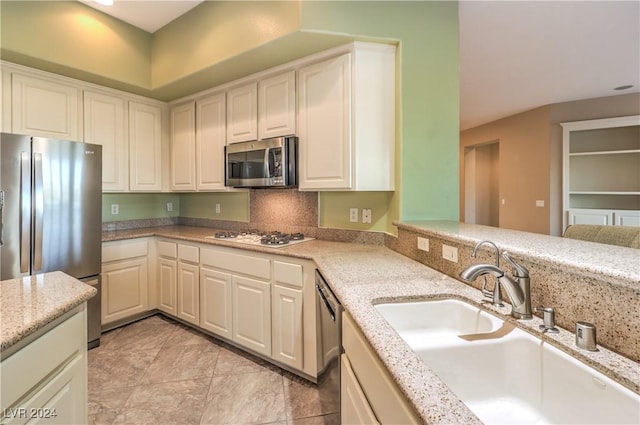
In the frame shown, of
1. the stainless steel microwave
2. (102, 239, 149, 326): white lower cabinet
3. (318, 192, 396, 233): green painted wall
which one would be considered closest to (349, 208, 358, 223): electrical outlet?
(318, 192, 396, 233): green painted wall

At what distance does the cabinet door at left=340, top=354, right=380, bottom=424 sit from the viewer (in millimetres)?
931

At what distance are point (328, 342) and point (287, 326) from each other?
2.02 feet

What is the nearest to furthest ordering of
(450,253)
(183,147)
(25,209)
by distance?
(450,253) < (25,209) < (183,147)

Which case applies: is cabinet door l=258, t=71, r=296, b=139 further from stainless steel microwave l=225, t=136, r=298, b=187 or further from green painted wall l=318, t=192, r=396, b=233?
green painted wall l=318, t=192, r=396, b=233

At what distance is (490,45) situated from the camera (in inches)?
113

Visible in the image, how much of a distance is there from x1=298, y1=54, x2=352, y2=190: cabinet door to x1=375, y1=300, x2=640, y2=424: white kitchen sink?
3.98 feet

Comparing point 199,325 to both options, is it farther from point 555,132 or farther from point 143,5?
point 555,132

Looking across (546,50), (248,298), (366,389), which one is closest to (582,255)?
(366,389)

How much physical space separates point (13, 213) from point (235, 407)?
200cm

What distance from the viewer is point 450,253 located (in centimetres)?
150

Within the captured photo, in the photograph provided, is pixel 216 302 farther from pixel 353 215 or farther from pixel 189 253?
pixel 353 215

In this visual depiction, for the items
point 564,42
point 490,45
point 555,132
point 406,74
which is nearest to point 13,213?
point 406,74

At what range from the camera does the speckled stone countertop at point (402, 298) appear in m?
0.62

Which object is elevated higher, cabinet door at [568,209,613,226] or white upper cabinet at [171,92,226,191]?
white upper cabinet at [171,92,226,191]
